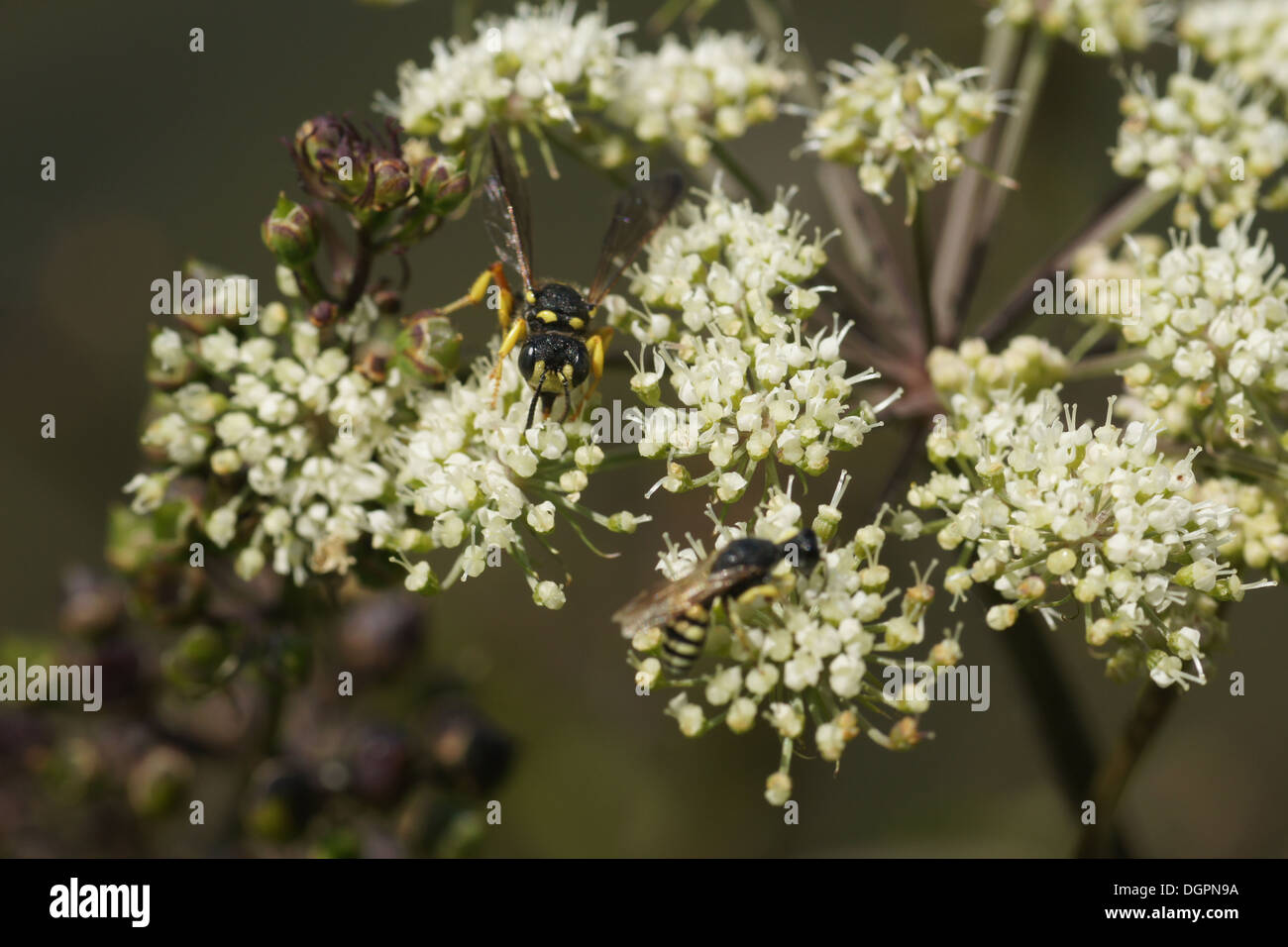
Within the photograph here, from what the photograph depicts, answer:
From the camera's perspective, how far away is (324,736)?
535cm

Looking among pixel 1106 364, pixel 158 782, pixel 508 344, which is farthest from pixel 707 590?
pixel 158 782

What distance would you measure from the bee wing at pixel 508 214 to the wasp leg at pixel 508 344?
278 mm

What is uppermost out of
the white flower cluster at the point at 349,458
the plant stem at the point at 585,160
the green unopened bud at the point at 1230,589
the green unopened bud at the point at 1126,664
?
the plant stem at the point at 585,160

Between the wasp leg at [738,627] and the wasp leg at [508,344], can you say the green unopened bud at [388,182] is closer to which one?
the wasp leg at [508,344]

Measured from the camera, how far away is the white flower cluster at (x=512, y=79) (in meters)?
4.65

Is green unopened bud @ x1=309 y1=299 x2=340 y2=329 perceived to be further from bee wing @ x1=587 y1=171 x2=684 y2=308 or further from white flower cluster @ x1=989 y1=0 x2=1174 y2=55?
white flower cluster @ x1=989 y1=0 x2=1174 y2=55

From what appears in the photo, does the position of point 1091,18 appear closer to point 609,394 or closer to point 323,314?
point 609,394

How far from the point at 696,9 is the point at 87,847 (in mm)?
4981

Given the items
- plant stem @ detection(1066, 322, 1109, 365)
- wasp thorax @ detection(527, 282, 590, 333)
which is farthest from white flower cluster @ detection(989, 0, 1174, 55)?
wasp thorax @ detection(527, 282, 590, 333)

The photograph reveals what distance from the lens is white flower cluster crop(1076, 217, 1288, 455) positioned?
12.9 ft

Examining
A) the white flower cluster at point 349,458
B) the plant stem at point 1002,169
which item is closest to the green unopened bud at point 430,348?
the white flower cluster at point 349,458

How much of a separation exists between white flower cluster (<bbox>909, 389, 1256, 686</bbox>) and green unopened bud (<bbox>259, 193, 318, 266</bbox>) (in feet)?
7.77

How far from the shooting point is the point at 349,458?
4203 millimetres

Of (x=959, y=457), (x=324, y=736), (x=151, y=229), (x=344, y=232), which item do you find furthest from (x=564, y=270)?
(x=959, y=457)
